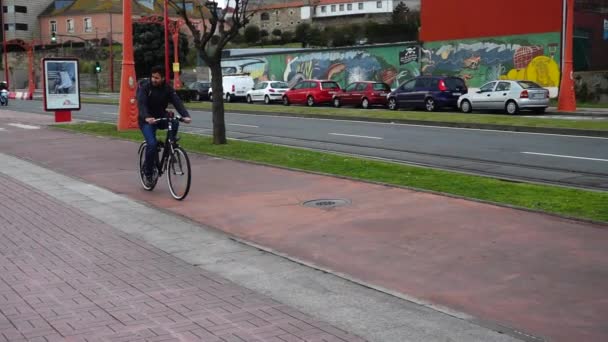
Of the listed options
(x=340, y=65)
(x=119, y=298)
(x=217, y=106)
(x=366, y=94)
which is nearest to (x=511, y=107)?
(x=366, y=94)

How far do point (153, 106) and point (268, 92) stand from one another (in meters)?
32.6

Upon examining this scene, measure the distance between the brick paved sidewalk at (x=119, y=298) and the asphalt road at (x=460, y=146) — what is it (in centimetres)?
705

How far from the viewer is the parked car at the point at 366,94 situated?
1371 inches

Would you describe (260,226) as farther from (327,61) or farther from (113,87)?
(113,87)

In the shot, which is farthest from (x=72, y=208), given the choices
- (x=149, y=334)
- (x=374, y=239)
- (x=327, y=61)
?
(x=327, y=61)

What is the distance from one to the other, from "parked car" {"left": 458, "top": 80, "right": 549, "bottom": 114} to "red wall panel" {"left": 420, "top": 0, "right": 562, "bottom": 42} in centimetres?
858

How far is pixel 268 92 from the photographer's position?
42.2 metres

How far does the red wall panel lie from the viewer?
35.6 metres

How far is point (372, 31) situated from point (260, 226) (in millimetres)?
90101

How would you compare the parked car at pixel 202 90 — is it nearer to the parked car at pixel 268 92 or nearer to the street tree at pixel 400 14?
the parked car at pixel 268 92

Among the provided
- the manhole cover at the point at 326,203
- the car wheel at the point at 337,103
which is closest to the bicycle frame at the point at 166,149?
the manhole cover at the point at 326,203

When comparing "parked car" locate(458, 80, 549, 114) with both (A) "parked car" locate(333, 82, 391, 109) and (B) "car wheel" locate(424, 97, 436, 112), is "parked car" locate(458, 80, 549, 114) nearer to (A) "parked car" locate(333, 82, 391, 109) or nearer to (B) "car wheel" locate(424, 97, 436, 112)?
(B) "car wheel" locate(424, 97, 436, 112)

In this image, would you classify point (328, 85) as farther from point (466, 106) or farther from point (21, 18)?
point (21, 18)

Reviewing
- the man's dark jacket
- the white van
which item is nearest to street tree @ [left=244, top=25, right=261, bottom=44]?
the white van
